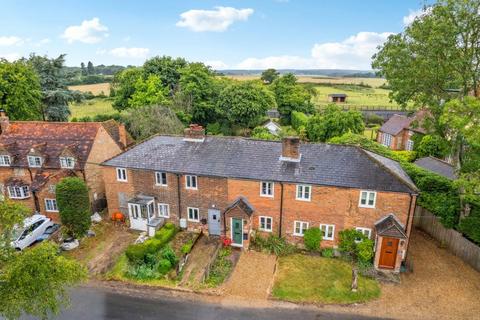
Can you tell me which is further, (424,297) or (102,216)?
(102,216)

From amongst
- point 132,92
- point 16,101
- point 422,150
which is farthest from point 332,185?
point 132,92

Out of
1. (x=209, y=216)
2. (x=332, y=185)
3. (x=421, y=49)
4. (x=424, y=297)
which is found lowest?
(x=424, y=297)

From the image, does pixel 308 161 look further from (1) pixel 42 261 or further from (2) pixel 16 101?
(2) pixel 16 101

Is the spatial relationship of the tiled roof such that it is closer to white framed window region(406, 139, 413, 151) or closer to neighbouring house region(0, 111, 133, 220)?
neighbouring house region(0, 111, 133, 220)

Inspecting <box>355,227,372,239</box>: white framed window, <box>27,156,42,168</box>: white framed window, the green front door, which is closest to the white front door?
the green front door

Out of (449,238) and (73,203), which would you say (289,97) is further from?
(73,203)

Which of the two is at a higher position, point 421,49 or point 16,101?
point 421,49
